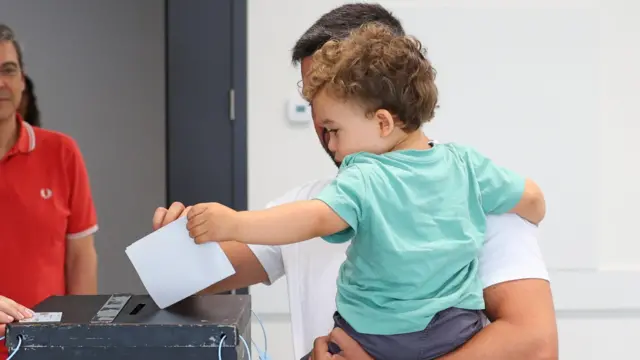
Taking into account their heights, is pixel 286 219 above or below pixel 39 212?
above

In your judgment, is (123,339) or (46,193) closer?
(123,339)

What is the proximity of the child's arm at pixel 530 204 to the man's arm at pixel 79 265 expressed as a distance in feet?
4.08

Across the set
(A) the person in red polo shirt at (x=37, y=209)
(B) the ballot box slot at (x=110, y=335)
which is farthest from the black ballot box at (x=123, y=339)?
(A) the person in red polo shirt at (x=37, y=209)

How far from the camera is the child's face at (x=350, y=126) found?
2.98 ft

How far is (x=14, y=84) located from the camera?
1872 millimetres

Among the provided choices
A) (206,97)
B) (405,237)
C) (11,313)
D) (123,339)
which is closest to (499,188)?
(405,237)

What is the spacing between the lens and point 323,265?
1.21 m

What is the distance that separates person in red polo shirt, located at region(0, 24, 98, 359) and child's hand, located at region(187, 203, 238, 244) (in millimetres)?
1148

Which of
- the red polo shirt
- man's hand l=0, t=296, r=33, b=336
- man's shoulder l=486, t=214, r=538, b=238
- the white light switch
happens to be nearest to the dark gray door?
the white light switch

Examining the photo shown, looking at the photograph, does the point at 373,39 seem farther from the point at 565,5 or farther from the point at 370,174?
the point at 565,5

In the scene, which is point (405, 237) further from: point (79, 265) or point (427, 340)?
point (79, 265)

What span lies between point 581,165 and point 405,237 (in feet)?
4.00

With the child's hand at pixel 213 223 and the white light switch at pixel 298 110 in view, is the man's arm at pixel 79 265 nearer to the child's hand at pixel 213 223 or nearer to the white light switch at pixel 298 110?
the white light switch at pixel 298 110

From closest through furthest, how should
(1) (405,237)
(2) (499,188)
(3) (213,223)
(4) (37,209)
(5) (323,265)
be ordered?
(3) (213,223) → (1) (405,237) → (2) (499,188) → (5) (323,265) → (4) (37,209)
